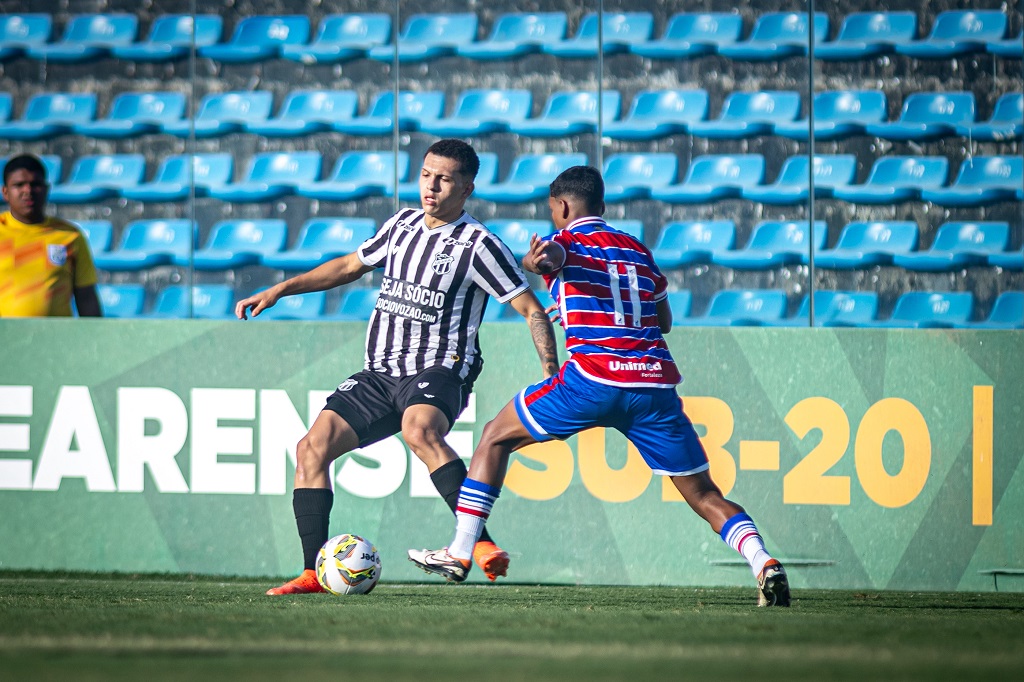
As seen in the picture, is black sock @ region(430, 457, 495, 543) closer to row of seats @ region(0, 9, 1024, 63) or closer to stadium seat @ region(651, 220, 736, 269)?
stadium seat @ region(651, 220, 736, 269)

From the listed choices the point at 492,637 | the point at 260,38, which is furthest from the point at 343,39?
the point at 492,637

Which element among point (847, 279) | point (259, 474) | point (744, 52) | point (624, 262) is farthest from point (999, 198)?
point (259, 474)

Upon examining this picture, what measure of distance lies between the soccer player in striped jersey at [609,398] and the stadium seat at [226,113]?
16.8ft

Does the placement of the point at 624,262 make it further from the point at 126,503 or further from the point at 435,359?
the point at 126,503

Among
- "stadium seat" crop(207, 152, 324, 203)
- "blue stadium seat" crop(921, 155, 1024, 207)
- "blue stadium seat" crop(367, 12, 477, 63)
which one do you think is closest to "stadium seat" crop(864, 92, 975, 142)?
"blue stadium seat" crop(921, 155, 1024, 207)

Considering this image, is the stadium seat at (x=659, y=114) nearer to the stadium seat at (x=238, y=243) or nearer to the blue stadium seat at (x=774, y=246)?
the blue stadium seat at (x=774, y=246)

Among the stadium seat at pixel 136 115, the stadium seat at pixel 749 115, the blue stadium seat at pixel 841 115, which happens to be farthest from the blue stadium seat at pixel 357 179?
the blue stadium seat at pixel 841 115

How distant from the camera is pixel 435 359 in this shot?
16.3 feet

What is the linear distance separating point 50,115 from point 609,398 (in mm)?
6358

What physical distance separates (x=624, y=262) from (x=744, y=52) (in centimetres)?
482

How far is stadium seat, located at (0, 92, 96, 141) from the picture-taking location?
29.9 feet

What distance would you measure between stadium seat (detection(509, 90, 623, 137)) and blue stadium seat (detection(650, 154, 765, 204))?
0.71 metres

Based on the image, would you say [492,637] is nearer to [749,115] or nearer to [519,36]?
[749,115]

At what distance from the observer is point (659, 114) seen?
28.7 feet
